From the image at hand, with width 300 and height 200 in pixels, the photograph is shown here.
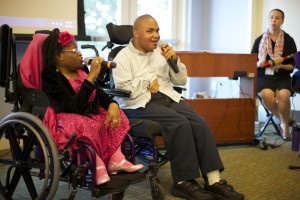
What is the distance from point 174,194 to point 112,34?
1.17m

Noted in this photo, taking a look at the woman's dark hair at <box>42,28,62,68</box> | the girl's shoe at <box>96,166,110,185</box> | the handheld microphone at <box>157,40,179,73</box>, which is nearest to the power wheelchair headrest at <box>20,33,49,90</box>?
the woman's dark hair at <box>42,28,62,68</box>

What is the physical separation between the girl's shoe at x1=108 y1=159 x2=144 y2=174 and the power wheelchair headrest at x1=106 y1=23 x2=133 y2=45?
41.8 inches

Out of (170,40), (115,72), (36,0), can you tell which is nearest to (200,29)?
(170,40)

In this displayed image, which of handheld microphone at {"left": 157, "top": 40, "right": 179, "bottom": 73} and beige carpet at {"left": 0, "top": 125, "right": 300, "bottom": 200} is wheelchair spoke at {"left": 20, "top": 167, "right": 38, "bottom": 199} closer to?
beige carpet at {"left": 0, "top": 125, "right": 300, "bottom": 200}

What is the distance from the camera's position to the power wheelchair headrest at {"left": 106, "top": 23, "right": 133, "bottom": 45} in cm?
292

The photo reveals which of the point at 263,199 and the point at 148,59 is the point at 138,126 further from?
the point at 263,199

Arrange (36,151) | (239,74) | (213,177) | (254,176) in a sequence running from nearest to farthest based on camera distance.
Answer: (36,151) → (213,177) → (254,176) → (239,74)

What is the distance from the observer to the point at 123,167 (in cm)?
214

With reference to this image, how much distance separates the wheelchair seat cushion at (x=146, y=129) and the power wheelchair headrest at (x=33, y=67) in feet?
1.87

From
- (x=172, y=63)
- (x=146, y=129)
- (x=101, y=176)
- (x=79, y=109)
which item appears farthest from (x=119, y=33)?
(x=101, y=176)

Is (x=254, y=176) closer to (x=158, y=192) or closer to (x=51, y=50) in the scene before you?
(x=158, y=192)

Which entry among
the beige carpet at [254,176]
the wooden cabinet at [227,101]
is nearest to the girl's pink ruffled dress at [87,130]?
the beige carpet at [254,176]

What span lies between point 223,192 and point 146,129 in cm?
56

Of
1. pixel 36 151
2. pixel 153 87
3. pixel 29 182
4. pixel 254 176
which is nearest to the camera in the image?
pixel 29 182
